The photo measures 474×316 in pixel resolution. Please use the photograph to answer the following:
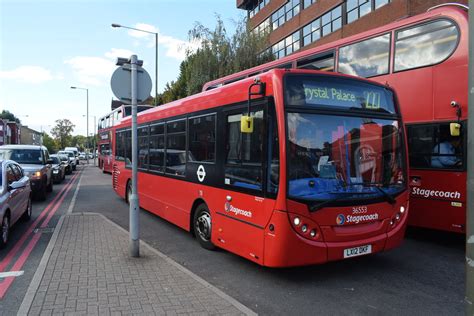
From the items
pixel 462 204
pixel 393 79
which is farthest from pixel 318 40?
pixel 462 204

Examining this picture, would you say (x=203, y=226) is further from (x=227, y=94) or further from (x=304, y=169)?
(x=304, y=169)

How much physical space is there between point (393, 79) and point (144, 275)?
6024 mm

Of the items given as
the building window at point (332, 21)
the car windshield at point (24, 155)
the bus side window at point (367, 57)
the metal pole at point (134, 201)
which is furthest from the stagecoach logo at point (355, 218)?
the building window at point (332, 21)

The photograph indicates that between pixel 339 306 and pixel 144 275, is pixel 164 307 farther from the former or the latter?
pixel 339 306

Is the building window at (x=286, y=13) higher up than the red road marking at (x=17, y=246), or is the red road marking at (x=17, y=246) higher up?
the building window at (x=286, y=13)

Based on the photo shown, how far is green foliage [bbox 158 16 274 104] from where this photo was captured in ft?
77.9

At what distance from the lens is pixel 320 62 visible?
9375 millimetres

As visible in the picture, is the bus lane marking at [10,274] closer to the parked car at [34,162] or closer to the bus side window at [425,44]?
the bus side window at [425,44]

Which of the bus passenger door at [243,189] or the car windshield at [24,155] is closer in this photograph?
the bus passenger door at [243,189]

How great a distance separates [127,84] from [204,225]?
2723 mm

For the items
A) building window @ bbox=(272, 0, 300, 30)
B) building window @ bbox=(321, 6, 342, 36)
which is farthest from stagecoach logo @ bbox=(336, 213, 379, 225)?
building window @ bbox=(272, 0, 300, 30)

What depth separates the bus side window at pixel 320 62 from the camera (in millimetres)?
9086

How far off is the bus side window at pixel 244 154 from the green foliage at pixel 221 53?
18236 millimetres

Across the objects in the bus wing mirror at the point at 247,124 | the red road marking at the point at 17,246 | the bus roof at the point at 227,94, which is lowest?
the red road marking at the point at 17,246
